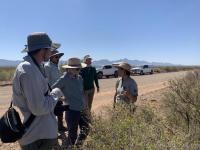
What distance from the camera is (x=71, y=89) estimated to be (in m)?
7.29

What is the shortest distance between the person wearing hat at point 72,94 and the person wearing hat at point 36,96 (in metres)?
2.67

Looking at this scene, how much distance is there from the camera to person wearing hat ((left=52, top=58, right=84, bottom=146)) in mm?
7286

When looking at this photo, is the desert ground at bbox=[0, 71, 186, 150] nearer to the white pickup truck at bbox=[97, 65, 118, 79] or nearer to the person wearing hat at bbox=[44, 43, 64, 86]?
the person wearing hat at bbox=[44, 43, 64, 86]

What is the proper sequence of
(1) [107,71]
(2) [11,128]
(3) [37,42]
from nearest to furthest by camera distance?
(2) [11,128]
(3) [37,42]
(1) [107,71]

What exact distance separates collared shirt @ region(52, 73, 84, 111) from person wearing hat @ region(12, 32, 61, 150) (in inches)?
105

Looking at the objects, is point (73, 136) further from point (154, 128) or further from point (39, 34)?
point (39, 34)

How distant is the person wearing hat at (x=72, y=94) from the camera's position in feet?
23.9

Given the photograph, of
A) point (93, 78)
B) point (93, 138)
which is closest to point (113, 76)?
point (93, 78)

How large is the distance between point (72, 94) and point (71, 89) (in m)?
0.09

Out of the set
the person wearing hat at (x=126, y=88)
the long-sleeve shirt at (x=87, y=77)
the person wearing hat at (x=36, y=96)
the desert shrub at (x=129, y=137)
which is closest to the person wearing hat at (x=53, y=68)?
the person wearing hat at (x=126, y=88)

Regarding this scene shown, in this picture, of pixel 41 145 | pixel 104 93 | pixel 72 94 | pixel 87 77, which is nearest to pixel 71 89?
pixel 72 94

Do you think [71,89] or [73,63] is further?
[73,63]

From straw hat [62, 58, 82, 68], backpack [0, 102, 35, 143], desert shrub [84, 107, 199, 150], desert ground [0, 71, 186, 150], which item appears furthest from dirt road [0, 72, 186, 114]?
backpack [0, 102, 35, 143]

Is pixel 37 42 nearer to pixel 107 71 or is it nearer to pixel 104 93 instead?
pixel 104 93
